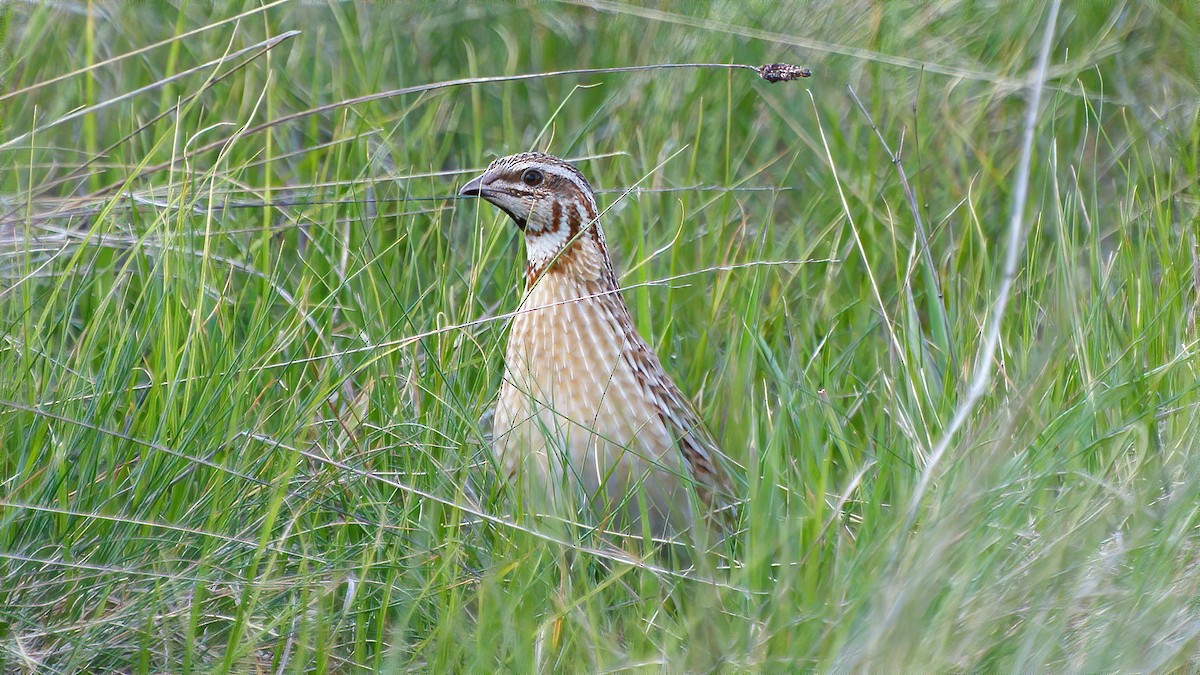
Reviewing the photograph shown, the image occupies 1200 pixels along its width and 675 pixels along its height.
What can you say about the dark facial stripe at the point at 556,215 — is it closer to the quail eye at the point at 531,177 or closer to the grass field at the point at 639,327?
the quail eye at the point at 531,177

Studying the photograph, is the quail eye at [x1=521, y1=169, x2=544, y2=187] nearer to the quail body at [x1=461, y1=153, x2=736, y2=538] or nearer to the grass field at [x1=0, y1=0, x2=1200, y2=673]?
the quail body at [x1=461, y1=153, x2=736, y2=538]

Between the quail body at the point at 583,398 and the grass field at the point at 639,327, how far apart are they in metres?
0.15

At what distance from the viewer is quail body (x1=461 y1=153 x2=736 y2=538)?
3439 mm

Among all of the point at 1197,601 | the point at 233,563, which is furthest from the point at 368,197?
the point at 1197,601

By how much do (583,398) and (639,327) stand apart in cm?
99

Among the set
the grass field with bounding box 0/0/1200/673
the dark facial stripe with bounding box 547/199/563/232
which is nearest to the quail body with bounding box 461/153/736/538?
the dark facial stripe with bounding box 547/199/563/232

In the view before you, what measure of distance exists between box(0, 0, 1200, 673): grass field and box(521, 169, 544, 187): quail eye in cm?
16

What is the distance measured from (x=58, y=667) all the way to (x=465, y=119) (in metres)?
3.15

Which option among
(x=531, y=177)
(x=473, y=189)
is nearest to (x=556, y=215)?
(x=531, y=177)

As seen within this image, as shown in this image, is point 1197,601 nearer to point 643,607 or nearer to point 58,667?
point 643,607

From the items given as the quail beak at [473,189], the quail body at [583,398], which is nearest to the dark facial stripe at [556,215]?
the quail body at [583,398]

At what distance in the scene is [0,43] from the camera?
13.2ft

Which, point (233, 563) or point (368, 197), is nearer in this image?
point (233, 563)

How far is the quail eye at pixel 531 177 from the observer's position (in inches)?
157
